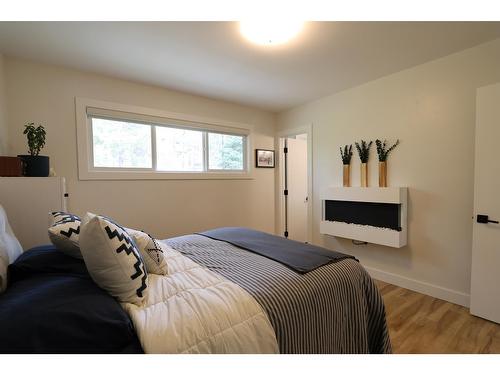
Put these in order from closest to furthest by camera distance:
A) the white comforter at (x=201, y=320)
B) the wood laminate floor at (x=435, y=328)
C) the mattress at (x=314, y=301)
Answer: the white comforter at (x=201, y=320)
the mattress at (x=314, y=301)
the wood laminate floor at (x=435, y=328)

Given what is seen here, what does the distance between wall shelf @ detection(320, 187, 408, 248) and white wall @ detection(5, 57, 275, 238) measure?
46.0 inches

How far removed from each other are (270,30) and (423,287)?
285cm

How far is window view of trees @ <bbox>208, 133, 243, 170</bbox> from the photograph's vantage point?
3391mm

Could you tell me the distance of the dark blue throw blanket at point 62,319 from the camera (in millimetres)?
663

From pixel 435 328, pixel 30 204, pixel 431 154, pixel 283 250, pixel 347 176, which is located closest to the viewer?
pixel 283 250

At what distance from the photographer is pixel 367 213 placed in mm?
2680

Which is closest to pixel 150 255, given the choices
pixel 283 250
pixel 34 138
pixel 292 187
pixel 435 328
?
pixel 283 250

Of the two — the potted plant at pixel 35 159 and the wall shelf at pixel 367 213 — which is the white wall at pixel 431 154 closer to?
the wall shelf at pixel 367 213

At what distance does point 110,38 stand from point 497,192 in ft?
10.8

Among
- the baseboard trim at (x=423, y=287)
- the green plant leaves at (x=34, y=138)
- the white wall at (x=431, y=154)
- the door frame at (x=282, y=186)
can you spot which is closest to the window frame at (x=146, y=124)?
the green plant leaves at (x=34, y=138)

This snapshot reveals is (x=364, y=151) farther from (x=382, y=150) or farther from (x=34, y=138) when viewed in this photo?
(x=34, y=138)

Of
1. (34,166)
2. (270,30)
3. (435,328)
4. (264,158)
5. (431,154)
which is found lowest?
(435,328)

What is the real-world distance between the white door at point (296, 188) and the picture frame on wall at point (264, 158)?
1.25ft

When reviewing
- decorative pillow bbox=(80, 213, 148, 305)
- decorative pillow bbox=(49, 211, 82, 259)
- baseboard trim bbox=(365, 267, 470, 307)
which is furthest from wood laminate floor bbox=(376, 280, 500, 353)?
decorative pillow bbox=(49, 211, 82, 259)
